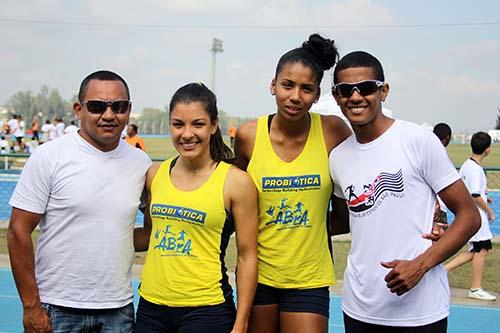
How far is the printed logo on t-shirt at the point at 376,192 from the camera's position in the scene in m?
3.24

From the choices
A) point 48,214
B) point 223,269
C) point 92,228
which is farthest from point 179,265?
point 48,214

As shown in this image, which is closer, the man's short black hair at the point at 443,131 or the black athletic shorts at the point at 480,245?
the black athletic shorts at the point at 480,245

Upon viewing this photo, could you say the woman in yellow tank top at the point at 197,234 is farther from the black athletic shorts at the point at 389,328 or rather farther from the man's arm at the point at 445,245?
the man's arm at the point at 445,245

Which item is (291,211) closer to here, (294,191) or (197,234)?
(294,191)

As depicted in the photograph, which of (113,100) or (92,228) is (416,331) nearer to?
(92,228)

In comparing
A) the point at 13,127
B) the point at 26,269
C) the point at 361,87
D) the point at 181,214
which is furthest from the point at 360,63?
the point at 13,127

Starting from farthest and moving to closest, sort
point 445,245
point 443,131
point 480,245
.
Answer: point 443,131 < point 480,245 < point 445,245

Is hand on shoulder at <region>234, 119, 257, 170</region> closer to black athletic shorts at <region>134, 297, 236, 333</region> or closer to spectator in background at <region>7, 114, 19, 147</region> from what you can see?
black athletic shorts at <region>134, 297, 236, 333</region>

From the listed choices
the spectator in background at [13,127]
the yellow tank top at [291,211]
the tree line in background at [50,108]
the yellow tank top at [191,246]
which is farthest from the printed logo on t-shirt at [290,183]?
the tree line in background at [50,108]

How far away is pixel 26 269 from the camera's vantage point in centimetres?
333

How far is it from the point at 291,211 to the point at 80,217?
1.11 metres

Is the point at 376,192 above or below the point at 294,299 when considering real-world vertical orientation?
above

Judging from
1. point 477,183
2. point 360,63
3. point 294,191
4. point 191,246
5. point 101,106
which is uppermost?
point 360,63

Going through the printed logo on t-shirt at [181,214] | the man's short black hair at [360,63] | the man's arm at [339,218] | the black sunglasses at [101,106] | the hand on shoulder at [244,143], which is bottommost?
the man's arm at [339,218]
